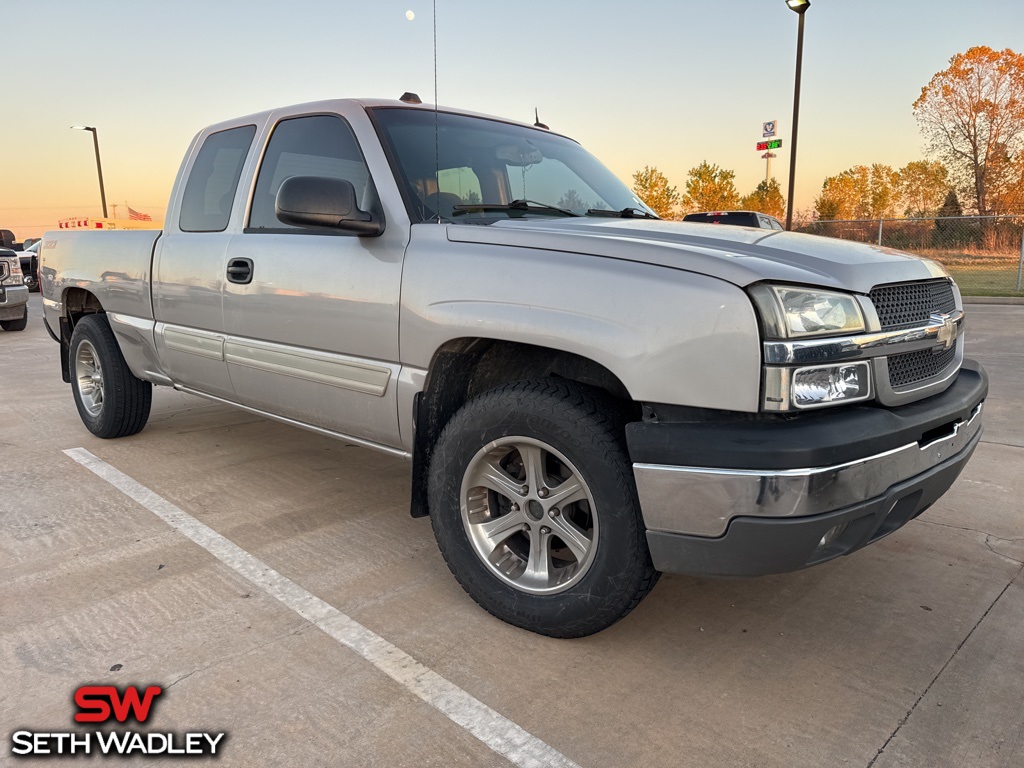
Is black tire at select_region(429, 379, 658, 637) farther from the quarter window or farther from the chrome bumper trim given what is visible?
the quarter window

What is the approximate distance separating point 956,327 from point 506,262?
166 cm

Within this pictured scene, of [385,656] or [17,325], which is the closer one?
[385,656]

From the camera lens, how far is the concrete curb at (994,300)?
14.2 metres

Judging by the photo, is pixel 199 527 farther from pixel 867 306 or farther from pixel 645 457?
pixel 867 306

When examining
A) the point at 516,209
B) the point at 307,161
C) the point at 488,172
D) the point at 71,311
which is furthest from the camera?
the point at 71,311

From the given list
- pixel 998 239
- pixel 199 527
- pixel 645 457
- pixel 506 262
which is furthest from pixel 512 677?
pixel 998 239

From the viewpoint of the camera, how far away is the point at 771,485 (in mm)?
1967

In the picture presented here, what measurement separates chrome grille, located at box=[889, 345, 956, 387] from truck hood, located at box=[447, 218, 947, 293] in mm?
243

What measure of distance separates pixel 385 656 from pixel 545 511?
0.69 meters

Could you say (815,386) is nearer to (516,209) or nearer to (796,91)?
(516,209)

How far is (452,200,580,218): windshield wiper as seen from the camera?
2.98 metres

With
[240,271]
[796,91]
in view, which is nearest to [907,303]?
[240,271]

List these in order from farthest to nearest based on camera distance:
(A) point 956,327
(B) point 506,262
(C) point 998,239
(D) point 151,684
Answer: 1. (C) point 998,239
2. (A) point 956,327
3. (B) point 506,262
4. (D) point 151,684

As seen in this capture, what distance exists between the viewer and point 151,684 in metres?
2.27
